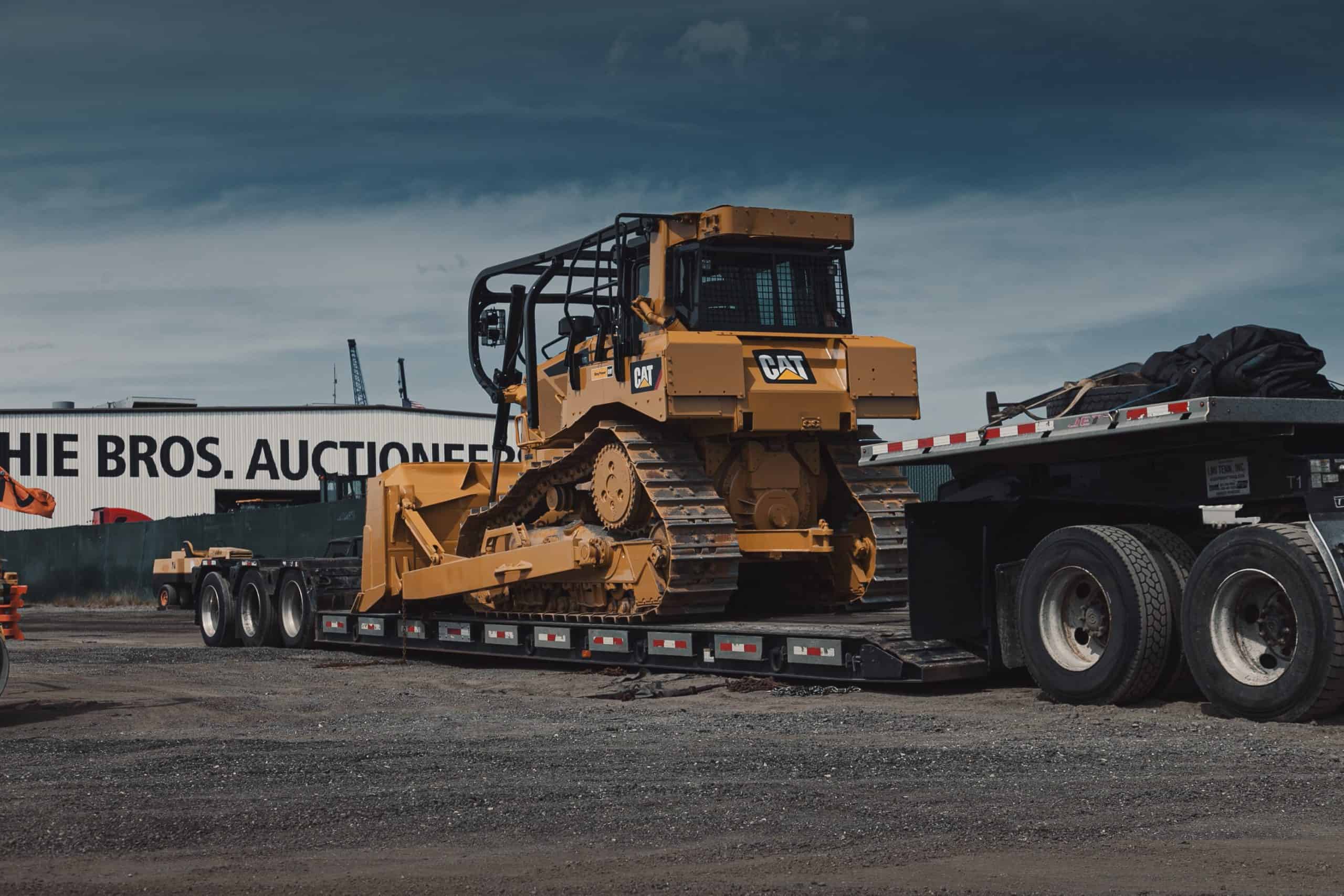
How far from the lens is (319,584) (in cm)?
2019

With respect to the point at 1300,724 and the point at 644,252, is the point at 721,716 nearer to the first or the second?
the point at 1300,724

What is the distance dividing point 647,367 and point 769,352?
112 cm

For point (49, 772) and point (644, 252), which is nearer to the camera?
point (49, 772)

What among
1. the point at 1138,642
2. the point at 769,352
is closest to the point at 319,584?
the point at 769,352

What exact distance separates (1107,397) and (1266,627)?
187cm

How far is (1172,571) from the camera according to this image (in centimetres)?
1021

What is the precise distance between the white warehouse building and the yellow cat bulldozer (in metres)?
35.7

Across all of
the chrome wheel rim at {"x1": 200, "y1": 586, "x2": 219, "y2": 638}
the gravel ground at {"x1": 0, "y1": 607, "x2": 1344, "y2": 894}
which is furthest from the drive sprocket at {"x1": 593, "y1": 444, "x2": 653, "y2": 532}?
the chrome wheel rim at {"x1": 200, "y1": 586, "x2": 219, "y2": 638}

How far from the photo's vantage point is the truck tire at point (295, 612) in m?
20.1

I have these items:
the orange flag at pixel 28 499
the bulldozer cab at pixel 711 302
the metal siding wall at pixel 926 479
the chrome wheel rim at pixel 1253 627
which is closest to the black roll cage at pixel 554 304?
the bulldozer cab at pixel 711 302

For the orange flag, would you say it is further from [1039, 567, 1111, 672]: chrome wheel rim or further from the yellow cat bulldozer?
[1039, 567, 1111, 672]: chrome wheel rim

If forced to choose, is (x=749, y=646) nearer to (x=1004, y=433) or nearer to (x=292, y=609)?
(x=1004, y=433)

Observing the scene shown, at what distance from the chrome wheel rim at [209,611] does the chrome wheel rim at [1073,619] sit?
13.9 m

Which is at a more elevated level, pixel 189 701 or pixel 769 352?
pixel 769 352
